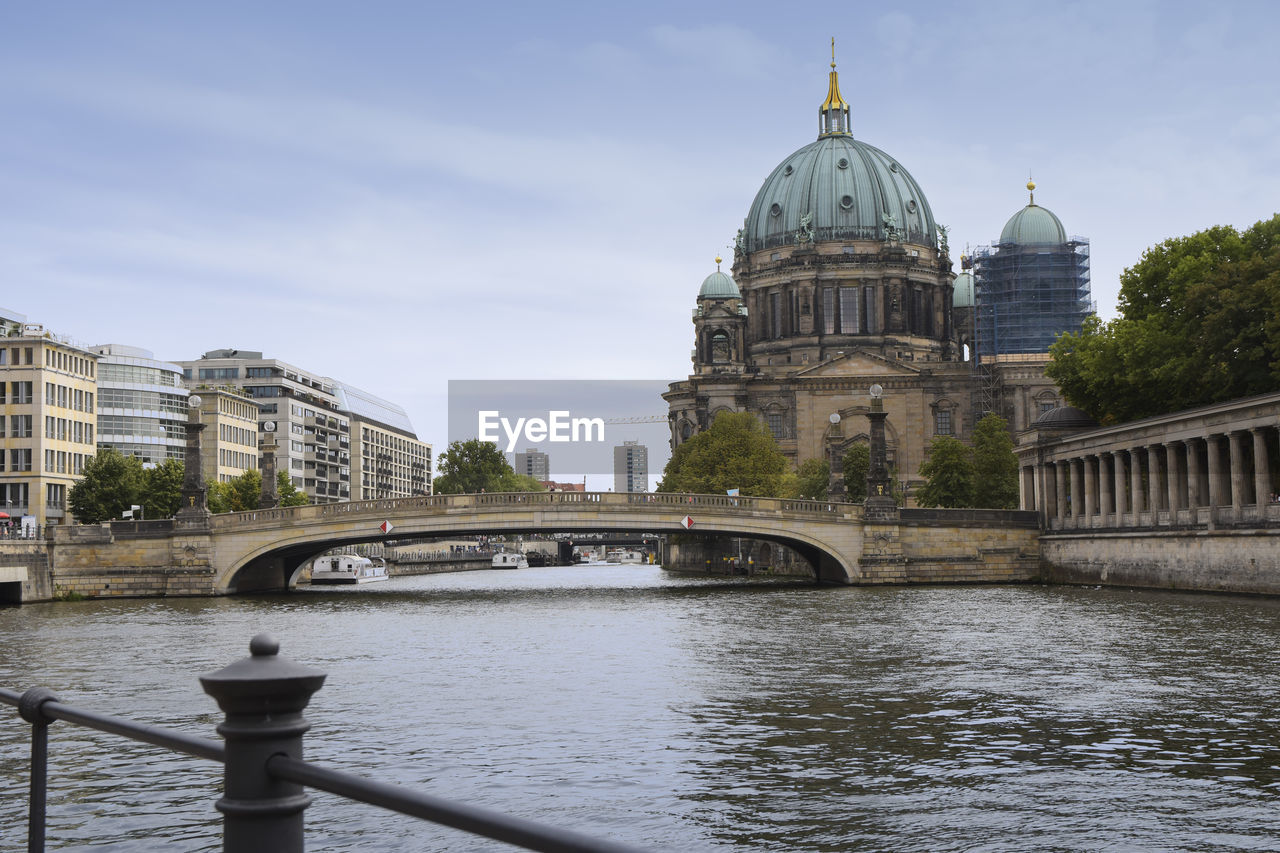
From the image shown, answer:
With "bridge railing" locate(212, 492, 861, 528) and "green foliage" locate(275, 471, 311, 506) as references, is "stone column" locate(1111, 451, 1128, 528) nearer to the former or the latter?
"bridge railing" locate(212, 492, 861, 528)

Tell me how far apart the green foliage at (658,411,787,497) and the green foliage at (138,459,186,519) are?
36.0m

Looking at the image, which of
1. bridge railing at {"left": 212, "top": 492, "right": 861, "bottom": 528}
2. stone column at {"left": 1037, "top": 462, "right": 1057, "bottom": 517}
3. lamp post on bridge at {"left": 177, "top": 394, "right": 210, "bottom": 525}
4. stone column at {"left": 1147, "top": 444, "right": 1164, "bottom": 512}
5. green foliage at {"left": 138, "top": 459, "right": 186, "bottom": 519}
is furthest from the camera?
green foliage at {"left": 138, "top": 459, "right": 186, "bottom": 519}

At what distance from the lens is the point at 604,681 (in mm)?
27812

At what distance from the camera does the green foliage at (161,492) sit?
9269 centimetres

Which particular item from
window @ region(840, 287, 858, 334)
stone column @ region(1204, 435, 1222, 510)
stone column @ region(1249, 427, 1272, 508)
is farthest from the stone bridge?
window @ region(840, 287, 858, 334)

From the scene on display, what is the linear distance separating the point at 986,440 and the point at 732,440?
24074 millimetres

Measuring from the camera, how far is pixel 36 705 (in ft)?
21.4

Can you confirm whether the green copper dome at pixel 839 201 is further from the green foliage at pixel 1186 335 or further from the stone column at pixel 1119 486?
the stone column at pixel 1119 486

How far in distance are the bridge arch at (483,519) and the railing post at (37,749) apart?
191 feet

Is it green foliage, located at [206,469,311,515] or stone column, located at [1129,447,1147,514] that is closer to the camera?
stone column, located at [1129,447,1147,514]

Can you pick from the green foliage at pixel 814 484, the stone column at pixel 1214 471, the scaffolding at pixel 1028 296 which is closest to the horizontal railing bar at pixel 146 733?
the stone column at pixel 1214 471

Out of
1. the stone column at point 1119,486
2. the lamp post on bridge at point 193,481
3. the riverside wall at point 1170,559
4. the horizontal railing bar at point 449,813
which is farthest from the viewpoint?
the lamp post on bridge at point 193,481

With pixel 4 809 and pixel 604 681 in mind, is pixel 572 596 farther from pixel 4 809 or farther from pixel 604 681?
pixel 4 809

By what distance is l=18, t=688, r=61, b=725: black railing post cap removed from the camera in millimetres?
6520
